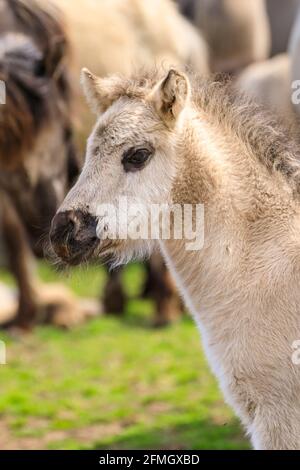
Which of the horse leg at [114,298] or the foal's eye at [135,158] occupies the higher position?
the horse leg at [114,298]

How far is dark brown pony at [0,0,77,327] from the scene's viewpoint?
22.2 ft

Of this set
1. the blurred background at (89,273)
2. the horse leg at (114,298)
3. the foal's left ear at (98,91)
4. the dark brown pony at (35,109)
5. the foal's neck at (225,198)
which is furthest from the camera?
the horse leg at (114,298)

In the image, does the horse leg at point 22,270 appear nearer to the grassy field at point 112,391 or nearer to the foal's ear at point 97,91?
the grassy field at point 112,391

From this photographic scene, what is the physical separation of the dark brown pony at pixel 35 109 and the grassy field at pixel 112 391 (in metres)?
0.84

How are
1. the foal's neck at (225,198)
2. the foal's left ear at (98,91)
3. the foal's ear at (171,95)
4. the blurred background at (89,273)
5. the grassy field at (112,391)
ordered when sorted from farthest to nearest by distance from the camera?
the blurred background at (89,273) < the grassy field at (112,391) < the foal's left ear at (98,91) < the foal's neck at (225,198) < the foal's ear at (171,95)

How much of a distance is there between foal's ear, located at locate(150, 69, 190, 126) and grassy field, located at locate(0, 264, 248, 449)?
1060 mm

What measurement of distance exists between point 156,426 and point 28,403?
3.37 feet

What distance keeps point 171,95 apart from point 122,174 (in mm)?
354

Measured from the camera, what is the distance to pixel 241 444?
5.23 metres

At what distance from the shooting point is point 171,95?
3.66m

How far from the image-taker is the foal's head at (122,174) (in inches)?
144

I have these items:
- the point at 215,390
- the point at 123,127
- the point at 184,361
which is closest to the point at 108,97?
the point at 123,127

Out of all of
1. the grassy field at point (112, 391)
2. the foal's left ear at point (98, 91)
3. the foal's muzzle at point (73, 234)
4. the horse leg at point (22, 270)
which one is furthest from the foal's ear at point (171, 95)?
the horse leg at point (22, 270)

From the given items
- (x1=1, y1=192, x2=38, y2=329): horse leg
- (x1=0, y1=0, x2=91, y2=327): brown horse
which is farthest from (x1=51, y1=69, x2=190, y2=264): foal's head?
(x1=1, y1=192, x2=38, y2=329): horse leg
